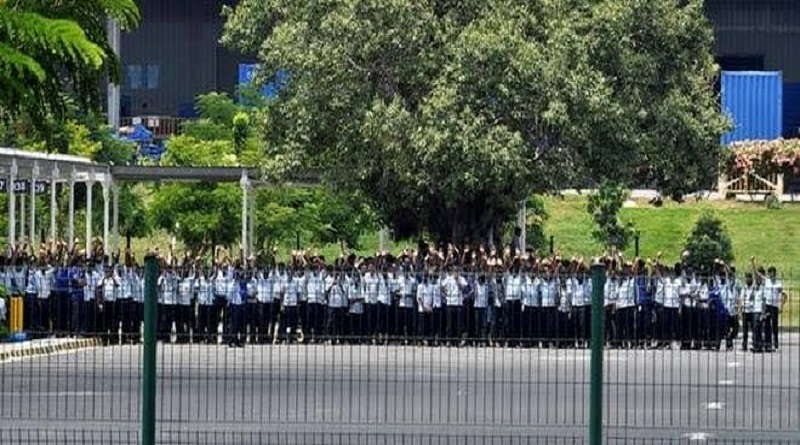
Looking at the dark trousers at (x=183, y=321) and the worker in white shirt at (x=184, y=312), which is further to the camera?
the worker in white shirt at (x=184, y=312)

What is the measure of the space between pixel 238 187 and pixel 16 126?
136 feet

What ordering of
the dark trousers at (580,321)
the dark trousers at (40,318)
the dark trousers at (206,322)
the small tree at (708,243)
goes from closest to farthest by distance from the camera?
1. the dark trousers at (580,321)
2. the dark trousers at (206,322)
3. the dark trousers at (40,318)
4. the small tree at (708,243)

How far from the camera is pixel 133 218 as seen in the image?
2149 inches

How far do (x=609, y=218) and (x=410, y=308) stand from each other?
116 feet

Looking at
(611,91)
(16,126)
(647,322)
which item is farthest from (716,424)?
(611,91)

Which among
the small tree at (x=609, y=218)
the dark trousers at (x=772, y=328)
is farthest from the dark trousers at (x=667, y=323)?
the small tree at (x=609, y=218)

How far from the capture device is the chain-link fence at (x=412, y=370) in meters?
14.5

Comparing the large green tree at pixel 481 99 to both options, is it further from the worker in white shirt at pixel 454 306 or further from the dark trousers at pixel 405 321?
the dark trousers at pixel 405 321

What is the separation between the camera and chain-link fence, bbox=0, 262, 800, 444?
572 inches

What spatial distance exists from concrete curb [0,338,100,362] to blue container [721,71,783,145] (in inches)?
2168

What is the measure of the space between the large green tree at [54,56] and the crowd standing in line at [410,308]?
489cm

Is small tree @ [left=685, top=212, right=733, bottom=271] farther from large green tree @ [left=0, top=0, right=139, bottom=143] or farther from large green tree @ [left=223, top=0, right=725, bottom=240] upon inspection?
large green tree @ [left=0, top=0, right=139, bottom=143]

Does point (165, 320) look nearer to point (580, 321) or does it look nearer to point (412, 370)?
point (412, 370)

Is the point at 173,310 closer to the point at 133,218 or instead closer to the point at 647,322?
the point at 647,322
